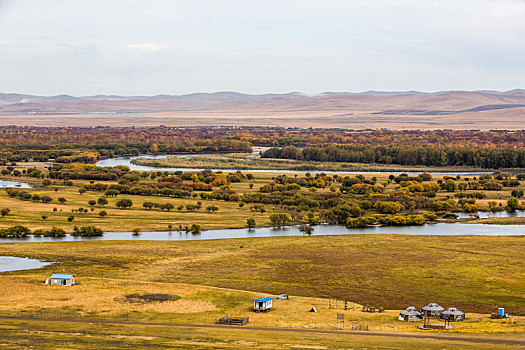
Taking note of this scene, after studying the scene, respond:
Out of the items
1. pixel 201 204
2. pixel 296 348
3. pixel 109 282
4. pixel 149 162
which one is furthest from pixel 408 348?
pixel 149 162

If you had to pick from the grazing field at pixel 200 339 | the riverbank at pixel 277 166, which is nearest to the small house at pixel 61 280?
the grazing field at pixel 200 339

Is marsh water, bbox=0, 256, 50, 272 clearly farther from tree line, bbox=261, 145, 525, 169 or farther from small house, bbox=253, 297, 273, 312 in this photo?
tree line, bbox=261, 145, 525, 169

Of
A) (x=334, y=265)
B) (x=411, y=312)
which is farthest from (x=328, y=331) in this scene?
(x=334, y=265)

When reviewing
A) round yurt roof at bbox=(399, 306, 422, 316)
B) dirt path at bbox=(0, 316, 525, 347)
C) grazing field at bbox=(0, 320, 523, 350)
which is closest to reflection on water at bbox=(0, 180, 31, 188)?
dirt path at bbox=(0, 316, 525, 347)

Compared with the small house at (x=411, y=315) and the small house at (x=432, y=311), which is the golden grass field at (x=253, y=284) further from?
the small house at (x=432, y=311)

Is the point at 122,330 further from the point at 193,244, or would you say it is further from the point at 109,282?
the point at 193,244
